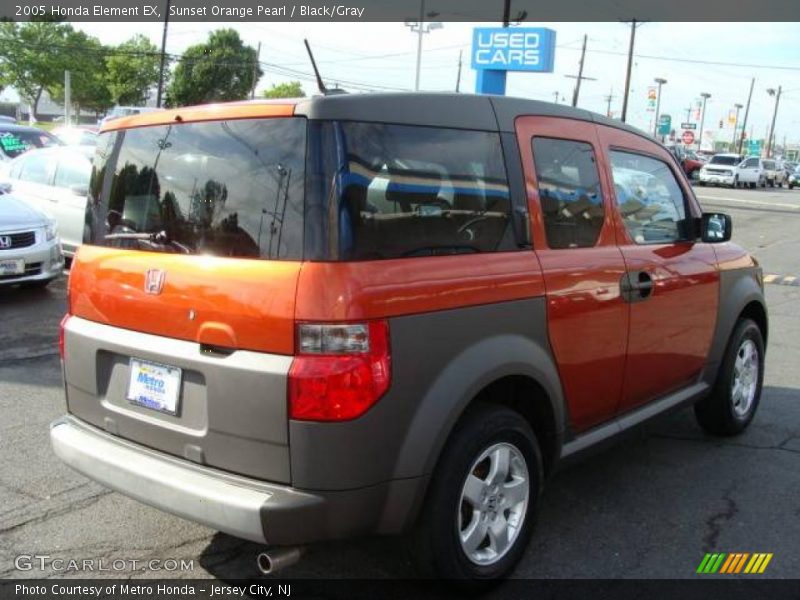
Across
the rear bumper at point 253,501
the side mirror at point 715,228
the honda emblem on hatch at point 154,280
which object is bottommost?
the rear bumper at point 253,501

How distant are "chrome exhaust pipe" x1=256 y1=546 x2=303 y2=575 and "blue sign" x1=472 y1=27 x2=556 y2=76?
24.2 meters

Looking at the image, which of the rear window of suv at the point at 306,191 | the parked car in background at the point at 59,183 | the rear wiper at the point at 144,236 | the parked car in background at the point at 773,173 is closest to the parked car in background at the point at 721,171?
the parked car in background at the point at 773,173

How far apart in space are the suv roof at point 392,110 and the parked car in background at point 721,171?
40919mm

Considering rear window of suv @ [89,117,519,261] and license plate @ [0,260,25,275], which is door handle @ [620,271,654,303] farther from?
license plate @ [0,260,25,275]

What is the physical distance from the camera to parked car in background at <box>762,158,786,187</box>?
4634 centimetres

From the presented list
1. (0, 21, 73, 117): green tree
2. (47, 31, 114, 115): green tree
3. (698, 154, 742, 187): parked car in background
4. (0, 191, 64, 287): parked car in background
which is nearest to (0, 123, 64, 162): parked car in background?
(0, 191, 64, 287): parked car in background

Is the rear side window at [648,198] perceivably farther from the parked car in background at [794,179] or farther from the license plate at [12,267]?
the parked car in background at [794,179]

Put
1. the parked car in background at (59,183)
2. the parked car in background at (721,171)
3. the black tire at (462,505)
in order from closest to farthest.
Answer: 1. the black tire at (462,505)
2. the parked car in background at (59,183)
3. the parked car in background at (721,171)

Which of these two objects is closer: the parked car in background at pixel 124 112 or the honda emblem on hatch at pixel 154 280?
the honda emblem on hatch at pixel 154 280

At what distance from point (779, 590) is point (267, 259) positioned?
2.48 metres

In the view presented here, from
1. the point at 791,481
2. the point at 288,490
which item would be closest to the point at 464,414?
the point at 288,490

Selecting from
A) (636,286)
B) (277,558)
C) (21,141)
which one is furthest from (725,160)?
(277,558)

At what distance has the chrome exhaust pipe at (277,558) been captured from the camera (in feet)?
A: 8.48

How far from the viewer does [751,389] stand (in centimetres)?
511
